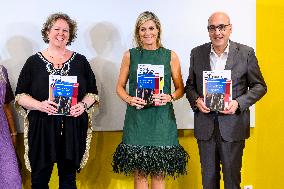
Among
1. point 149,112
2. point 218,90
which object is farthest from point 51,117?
point 218,90

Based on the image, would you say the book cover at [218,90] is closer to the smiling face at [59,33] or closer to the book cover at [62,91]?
the book cover at [62,91]

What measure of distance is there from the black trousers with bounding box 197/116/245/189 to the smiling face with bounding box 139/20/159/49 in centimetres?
69

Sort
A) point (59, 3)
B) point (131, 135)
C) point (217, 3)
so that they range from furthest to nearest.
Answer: point (217, 3) < point (59, 3) < point (131, 135)

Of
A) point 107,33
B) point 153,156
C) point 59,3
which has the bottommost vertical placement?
point 153,156

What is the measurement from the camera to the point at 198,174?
3785mm

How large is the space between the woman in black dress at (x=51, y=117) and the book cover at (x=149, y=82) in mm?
360

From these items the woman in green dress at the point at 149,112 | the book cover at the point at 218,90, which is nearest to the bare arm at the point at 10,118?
the woman in green dress at the point at 149,112

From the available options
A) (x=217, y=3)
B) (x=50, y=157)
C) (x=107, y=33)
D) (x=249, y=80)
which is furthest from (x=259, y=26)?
(x=50, y=157)

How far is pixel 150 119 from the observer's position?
10.1 ft

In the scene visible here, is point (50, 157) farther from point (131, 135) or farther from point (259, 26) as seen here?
point (259, 26)

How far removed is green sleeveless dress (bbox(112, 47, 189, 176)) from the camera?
10.0ft

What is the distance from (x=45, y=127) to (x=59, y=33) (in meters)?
0.62

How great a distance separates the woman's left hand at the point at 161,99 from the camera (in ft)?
9.77

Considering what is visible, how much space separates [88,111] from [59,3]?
908 millimetres
